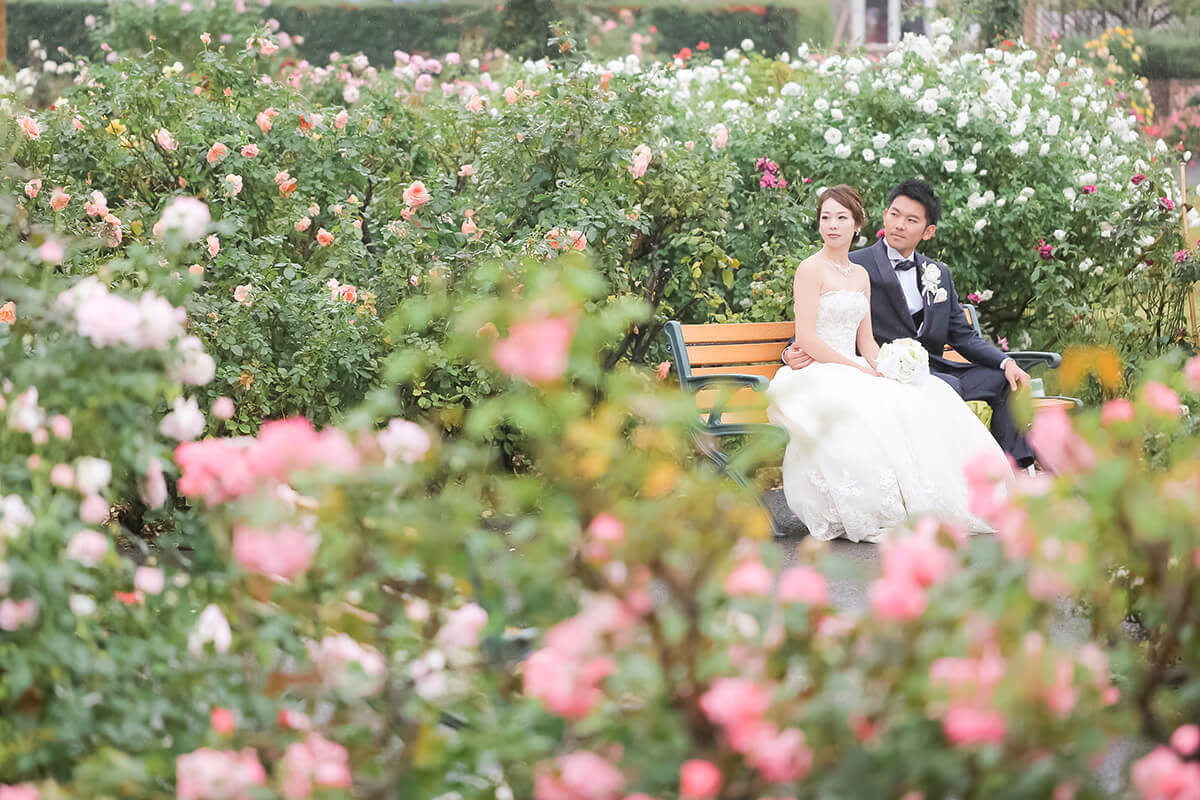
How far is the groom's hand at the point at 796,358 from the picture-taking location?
5.47 metres

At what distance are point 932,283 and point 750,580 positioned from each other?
14.1ft

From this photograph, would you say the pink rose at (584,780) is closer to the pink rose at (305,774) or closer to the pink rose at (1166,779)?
the pink rose at (305,774)

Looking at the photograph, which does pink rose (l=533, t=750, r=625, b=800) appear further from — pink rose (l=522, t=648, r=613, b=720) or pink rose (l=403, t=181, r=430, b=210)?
pink rose (l=403, t=181, r=430, b=210)

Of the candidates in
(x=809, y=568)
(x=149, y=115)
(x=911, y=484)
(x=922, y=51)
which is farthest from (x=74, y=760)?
(x=922, y=51)

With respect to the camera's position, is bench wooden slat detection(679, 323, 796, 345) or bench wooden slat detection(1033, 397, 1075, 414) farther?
bench wooden slat detection(679, 323, 796, 345)

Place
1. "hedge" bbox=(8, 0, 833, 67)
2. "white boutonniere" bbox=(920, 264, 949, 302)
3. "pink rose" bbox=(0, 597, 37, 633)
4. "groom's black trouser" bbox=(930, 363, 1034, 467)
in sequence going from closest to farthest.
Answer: "pink rose" bbox=(0, 597, 37, 633) < "groom's black trouser" bbox=(930, 363, 1034, 467) < "white boutonniere" bbox=(920, 264, 949, 302) < "hedge" bbox=(8, 0, 833, 67)

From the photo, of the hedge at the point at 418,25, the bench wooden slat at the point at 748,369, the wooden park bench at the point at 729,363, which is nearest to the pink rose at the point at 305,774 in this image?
the wooden park bench at the point at 729,363

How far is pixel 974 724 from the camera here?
133 cm

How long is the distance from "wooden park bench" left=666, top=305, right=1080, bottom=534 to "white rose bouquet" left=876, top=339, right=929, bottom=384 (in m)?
0.47

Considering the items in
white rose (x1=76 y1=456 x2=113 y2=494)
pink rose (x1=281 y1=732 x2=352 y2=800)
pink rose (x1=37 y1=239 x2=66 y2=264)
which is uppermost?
pink rose (x1=37 y1=239 x2=66 y2=264)

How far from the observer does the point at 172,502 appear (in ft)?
15.5

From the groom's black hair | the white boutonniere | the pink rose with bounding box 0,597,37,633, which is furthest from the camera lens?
the white boutonniere

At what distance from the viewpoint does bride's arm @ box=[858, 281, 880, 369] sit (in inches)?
215

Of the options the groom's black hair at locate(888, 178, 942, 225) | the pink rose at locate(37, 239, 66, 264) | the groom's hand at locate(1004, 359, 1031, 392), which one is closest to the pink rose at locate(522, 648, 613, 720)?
the pink rose at locate(37, 239, 66, 264)
